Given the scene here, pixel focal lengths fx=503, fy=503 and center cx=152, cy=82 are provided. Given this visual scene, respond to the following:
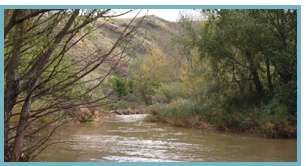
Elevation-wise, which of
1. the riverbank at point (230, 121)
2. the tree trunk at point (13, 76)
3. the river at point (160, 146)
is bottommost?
the river at point (160, 146)

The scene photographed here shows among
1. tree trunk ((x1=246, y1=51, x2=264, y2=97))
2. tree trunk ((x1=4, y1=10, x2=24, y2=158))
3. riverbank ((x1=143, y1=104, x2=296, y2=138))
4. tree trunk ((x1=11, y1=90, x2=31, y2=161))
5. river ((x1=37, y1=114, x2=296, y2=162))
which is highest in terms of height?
tree trunk ((x1=246, y1=51, x2=264, y2=97))

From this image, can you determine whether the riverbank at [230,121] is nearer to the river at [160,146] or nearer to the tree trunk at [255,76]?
the river at [160,146]

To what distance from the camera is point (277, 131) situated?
14.6 m

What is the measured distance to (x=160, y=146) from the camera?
12.7m

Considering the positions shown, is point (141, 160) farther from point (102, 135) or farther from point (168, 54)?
point (168, 54)

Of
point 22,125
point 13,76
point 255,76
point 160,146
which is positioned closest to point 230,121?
point 255,76

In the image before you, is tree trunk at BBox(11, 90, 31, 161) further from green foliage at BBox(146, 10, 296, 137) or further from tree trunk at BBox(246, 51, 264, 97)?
tree trunk at BBox(246, 51, 264, 97)

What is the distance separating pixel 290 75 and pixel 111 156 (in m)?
6.86

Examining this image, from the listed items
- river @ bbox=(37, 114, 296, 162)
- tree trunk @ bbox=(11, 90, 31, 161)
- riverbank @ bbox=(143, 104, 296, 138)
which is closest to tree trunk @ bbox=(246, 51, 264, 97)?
riverbank @ bbox=(143, 104, 296, 138)

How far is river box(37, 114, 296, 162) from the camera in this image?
10.8m

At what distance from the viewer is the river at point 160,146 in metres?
10.8

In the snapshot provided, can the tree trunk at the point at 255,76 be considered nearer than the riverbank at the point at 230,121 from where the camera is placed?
No

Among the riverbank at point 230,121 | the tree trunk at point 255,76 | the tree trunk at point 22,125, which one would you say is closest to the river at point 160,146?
the riverbank at point 230,121

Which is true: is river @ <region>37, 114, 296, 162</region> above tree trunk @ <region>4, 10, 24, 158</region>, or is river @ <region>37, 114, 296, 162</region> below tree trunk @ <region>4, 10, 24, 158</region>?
below
